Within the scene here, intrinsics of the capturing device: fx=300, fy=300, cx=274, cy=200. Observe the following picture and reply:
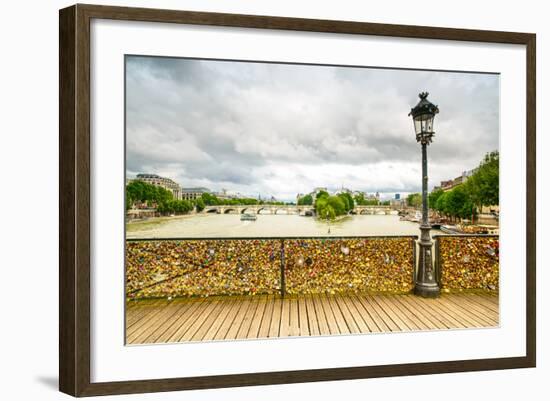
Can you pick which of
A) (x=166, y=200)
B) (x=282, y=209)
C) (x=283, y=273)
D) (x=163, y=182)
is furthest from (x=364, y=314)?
(x=163, y=182)

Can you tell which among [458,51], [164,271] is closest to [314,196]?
[164,271]

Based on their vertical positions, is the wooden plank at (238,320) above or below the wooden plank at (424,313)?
below

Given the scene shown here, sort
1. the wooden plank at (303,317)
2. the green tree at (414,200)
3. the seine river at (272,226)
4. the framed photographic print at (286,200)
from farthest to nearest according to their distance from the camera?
the green tree at (414,200)
the seine river at (272,226)
the wooden plank at (303,317)
the framed photographic print at (286,200)

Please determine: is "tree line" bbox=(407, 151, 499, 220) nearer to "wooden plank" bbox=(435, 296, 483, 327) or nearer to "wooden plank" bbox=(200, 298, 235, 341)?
"wooden plank" bbox=(435, 296, 483, 327)

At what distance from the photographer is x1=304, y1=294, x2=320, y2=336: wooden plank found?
9.08 ft

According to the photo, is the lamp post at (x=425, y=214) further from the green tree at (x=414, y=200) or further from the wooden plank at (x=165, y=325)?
the wooden plank at (x=165, y=325)

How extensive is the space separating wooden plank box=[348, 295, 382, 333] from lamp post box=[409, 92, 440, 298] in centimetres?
84

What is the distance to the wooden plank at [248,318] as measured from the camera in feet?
8.89

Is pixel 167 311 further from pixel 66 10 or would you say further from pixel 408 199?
pixel 408 199

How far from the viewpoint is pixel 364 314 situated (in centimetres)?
313

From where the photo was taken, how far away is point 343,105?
430 cm

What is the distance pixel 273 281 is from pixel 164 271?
1323 millimetres

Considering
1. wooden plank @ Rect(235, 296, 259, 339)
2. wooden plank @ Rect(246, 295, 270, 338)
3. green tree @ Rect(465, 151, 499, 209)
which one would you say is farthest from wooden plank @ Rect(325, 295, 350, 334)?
green tree @ Rect(465, 151, 499, 209)

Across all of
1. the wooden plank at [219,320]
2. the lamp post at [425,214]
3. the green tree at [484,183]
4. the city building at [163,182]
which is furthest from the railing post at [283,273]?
the green tree at [484,183]
